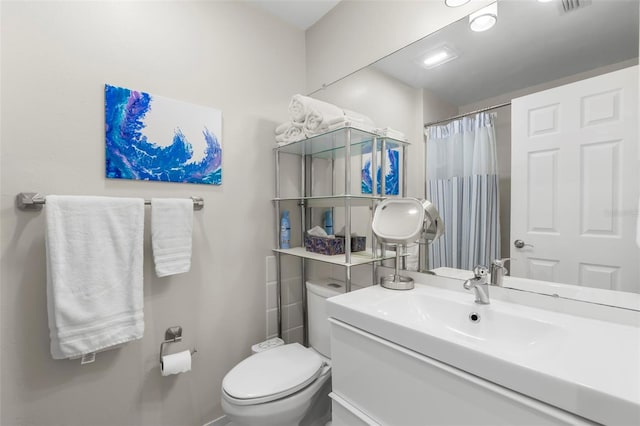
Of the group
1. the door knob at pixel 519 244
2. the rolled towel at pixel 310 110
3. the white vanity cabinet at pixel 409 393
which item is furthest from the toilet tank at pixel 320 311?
the rolled towel at pixel 310 110

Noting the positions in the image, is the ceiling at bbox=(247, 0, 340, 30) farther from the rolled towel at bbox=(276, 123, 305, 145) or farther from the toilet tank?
the toilet tank

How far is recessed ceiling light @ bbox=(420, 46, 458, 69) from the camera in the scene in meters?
1.22

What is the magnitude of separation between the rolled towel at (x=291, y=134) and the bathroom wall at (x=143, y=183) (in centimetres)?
10

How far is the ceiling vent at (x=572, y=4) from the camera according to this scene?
905mm

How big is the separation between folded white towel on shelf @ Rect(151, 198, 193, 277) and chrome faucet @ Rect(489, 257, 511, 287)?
1280 millimetres

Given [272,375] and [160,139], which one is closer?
[272,375]

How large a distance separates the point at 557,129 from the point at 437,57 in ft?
1.95

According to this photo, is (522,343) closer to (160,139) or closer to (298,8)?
(160,139)

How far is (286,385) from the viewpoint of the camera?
112cm

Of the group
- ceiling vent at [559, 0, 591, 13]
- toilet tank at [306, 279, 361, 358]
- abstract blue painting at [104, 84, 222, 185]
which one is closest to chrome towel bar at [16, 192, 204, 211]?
abstract blue painting at [104, 84, 222, 185]

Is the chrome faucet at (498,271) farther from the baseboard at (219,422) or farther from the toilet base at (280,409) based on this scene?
the baseboard at (219,422)

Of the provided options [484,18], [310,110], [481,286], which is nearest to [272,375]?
[481,286]

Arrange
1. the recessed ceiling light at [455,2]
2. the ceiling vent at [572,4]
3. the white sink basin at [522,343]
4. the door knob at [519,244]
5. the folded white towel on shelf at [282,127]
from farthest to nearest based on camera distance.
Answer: the folded white towel on shelf at [282,127], the recessed ceiling light at [455,2], the door knob at [519,244], the ceiling vent at [572,4], the white sink basin at [522,343]

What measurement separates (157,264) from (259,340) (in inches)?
30.1
